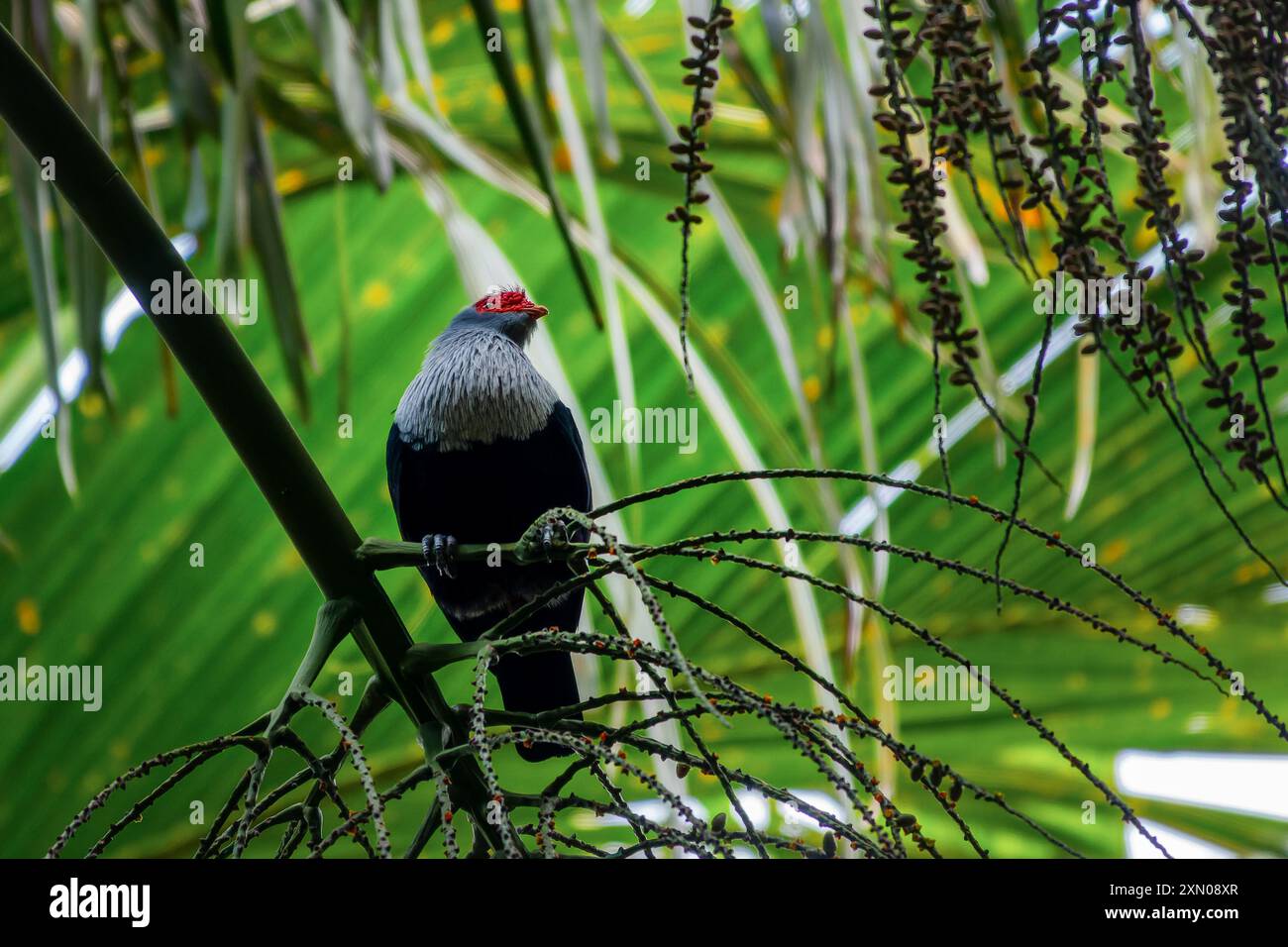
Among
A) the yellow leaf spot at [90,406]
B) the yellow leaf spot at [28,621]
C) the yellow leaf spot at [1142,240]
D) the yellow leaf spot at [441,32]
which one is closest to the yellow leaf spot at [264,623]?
the yellow leaf spot at [28,621]

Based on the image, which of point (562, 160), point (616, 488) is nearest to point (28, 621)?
point (616, 488)

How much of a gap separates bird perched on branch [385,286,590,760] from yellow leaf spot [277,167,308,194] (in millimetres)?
558

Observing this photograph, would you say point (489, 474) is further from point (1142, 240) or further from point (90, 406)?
point (1142, 240)

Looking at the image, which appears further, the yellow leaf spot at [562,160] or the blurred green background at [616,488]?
the yellow leaf spot at [562,160]

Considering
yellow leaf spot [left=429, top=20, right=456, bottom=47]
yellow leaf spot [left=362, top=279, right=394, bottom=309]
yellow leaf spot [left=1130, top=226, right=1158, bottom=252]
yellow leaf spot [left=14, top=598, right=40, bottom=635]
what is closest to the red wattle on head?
yellow leaf spot [left=362, top=279, right=394, bottom=309]

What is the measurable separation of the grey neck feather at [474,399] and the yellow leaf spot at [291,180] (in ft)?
1.88

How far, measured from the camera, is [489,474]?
1809mm

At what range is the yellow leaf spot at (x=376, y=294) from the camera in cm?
234

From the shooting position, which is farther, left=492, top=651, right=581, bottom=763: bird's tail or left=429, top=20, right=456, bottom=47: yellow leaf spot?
left=429, top=20, right=456, bottom=47: yellow leaf spot

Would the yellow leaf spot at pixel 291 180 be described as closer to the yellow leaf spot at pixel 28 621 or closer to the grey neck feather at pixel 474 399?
the grey neck feather at pixel 474 399

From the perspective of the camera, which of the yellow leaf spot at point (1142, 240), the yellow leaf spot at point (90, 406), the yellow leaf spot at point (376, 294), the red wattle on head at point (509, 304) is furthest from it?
the yellow leaf spot at point (1142, 240)

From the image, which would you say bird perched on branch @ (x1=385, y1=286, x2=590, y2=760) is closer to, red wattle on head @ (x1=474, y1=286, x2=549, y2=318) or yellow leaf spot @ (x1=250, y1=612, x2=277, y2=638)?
red wattle on head @ (x1=474, y1=286, x2=549, y2=318)

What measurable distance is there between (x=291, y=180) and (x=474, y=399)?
2.37ft

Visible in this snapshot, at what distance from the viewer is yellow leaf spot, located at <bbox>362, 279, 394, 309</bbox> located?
2338 millimetres
